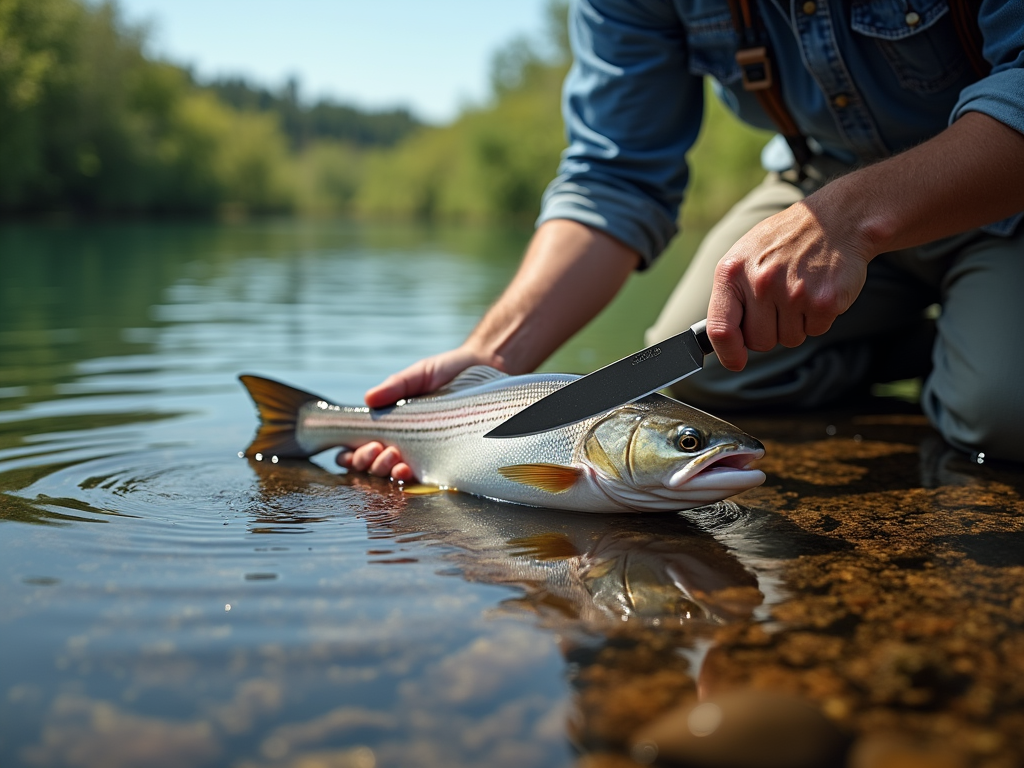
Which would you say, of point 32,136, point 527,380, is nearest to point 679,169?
point 527,380

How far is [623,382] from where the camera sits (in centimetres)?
299

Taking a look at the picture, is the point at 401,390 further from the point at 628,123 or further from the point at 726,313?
the point at 628,123

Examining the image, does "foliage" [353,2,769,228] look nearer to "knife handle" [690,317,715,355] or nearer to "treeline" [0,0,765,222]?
"treeline" [0,0,765,222]

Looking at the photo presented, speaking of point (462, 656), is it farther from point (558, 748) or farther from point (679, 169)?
point (679, 169)

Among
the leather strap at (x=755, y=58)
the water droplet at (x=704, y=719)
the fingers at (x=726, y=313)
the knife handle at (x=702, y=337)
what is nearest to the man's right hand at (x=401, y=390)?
the knife handle at (x=702, y=337)

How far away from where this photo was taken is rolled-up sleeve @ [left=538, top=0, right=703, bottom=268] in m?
4.38

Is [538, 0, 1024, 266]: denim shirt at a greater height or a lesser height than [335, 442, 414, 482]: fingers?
greater

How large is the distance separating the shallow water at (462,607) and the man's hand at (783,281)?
0.63 meters

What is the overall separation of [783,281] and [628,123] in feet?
6.64

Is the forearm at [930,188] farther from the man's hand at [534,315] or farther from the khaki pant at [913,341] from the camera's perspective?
the man's hand at [534,315]

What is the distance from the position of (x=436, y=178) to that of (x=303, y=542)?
360 ft

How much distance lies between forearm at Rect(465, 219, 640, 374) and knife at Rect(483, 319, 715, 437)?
0.99 meters

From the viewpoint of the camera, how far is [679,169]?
4.70m

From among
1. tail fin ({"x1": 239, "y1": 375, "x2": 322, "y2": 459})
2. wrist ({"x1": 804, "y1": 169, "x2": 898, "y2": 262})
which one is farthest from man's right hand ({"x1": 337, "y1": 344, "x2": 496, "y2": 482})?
wrist ({"x1": 804, "y1": 169, "x2": 898, "y2": 262})
